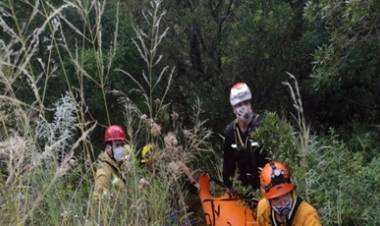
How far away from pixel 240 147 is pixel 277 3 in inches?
142

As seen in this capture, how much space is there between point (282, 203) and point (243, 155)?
3.41ft

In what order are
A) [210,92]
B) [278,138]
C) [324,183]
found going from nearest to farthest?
[278,138], [324,183], [210,92]

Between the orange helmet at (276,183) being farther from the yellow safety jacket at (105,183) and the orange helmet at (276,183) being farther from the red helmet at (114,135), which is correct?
the red helmet at (114,135)

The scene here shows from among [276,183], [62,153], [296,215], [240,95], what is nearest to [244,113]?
[240,95]

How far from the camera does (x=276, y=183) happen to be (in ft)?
12.0

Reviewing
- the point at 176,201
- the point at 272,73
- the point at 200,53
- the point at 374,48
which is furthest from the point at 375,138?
the point at 176,201

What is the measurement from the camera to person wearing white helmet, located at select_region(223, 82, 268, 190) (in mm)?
4598

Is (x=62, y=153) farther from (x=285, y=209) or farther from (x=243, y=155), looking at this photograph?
(x=243, y=155)

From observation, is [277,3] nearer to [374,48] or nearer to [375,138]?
[374,48]

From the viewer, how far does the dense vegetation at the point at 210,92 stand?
276 cm

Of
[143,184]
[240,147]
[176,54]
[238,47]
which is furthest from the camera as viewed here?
[176,54]

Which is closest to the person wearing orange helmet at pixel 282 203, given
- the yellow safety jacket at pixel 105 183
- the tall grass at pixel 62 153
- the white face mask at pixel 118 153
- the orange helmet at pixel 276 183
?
the orange helmet at pixel 276 183

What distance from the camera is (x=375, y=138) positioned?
687 cm

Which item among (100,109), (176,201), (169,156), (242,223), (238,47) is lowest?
(242,223)
